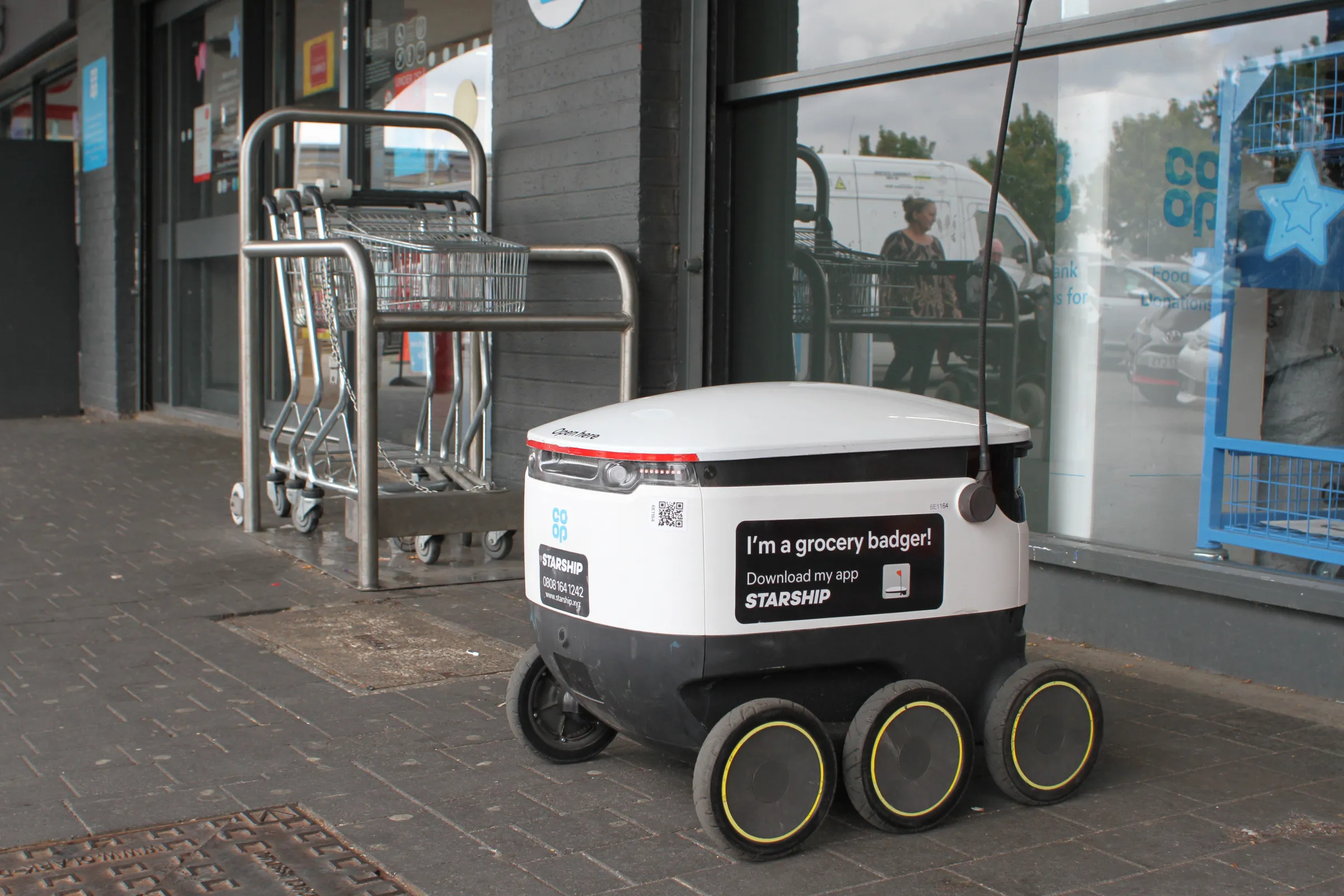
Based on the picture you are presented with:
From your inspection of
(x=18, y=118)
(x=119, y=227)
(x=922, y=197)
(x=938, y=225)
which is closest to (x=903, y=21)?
(x=922, y=197)

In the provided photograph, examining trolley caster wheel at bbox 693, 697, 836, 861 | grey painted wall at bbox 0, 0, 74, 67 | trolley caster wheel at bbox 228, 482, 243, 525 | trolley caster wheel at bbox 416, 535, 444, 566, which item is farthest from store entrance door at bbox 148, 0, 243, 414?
trolley caster wheel at bbox 693, 697, 836, 861

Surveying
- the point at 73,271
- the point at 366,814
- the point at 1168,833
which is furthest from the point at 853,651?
the point at 73,271

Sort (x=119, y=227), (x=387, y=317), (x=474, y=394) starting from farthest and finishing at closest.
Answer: (x=119, y=227) → (x=474, y=394) → (x=387, y=317)

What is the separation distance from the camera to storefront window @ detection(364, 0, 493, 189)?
9188mm

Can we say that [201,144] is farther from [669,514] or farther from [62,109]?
[669,514]

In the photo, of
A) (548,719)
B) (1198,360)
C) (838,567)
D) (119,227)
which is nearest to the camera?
(838,567)

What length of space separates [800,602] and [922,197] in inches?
122

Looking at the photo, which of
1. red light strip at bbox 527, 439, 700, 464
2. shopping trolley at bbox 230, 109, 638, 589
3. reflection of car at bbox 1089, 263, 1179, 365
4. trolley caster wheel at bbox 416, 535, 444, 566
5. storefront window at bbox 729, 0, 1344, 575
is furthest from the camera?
trolley caster wheel at bbox 416, 535, 444, 566

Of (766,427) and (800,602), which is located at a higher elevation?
(766,427)

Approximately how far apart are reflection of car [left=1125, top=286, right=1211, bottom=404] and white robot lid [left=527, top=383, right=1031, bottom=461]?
70.5 inches

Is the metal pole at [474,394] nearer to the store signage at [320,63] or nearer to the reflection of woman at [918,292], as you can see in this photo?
the reflection of woman at [918,292]

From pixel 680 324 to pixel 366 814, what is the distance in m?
3.74

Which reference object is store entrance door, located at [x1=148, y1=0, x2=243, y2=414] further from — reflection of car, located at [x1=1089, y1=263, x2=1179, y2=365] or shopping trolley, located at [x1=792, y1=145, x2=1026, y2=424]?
reflection of car, located at [x1=1089, y1=263, x2=1179, y2=365]

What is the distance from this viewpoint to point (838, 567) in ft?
10.4
